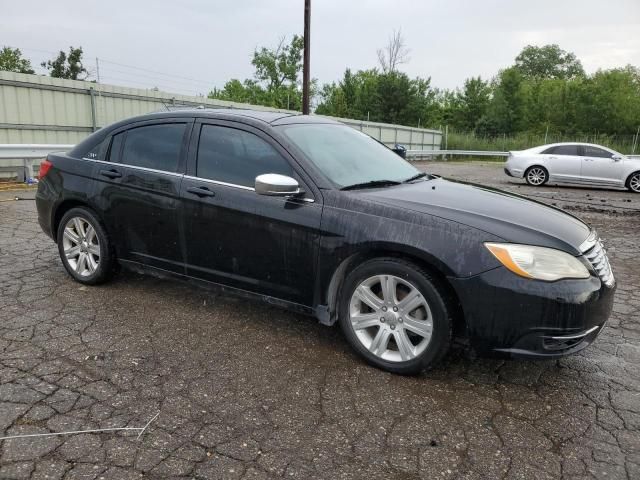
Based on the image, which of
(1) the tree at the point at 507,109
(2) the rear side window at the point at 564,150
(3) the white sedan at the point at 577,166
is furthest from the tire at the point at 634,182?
(1) the tree at the point at 507,109

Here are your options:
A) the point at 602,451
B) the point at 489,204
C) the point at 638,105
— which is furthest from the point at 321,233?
the point at 638,105

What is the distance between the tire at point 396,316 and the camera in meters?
2.94

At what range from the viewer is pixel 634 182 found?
14312 mm

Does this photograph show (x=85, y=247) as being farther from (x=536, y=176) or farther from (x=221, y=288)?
(x=536, y=176)

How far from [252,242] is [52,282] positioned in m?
2.31

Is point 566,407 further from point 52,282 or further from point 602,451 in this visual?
point 52,282

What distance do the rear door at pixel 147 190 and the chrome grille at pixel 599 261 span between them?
9.19ft

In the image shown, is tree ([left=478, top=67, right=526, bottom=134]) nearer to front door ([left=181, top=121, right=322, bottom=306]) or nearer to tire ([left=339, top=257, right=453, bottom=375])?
front door ([left=181, top=121, right=322, bottom=306])

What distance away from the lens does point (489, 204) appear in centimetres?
332

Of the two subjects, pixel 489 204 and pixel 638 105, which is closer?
pixel 489 204

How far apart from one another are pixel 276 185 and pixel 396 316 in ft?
3.61

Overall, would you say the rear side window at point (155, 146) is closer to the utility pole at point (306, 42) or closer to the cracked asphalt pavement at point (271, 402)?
the cracked asphalt pavement at point (271, 402)

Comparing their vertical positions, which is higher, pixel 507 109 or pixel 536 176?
pixel 507 109

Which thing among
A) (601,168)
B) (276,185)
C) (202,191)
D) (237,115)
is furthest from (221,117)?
(601,168)
